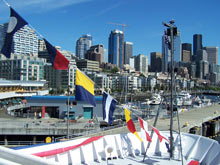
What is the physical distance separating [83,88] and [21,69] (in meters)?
91.6

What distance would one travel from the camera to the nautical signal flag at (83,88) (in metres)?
11.0

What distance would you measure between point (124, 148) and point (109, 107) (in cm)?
269

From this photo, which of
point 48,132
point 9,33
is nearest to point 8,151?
point 9,33

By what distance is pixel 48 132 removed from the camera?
2631 cm

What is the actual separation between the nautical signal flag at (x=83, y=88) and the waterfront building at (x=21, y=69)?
88.4 m

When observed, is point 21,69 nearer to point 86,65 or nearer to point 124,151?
point 86,65

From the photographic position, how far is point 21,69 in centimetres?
9619

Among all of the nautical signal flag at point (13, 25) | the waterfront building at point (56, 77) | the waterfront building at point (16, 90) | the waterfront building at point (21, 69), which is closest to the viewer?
the nautical signal flag at point (13, 25)

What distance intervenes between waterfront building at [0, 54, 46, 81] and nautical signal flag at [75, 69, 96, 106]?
88.4 metres

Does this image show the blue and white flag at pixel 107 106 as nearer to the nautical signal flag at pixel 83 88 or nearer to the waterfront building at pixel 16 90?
the nautical signal flag at pixel 83 88

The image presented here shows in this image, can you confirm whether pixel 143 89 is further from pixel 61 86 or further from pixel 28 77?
pixel 28 77

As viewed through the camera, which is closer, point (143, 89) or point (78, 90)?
point (78, 90)

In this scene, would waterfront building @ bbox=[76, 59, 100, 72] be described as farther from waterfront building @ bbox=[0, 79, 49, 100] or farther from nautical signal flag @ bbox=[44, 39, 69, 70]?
nautical signal flag @ bbox=[44, 39, 69, 70]

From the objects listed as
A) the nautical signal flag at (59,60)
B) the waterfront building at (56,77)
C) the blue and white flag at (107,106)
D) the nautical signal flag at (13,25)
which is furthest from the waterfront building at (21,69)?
the nautical signal flag at (59,60)
